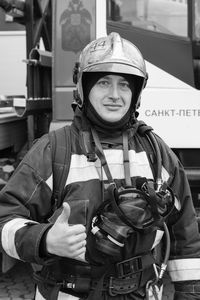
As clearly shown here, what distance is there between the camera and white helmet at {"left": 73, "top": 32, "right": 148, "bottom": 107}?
2.04 metres

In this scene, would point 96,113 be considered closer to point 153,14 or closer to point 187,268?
point 187,268

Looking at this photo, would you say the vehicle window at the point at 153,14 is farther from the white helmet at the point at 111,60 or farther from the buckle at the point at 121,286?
the buckle at the point at 121,286

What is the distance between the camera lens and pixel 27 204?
1887 mm

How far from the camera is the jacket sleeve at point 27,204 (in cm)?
177

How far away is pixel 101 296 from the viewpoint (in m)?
1.89

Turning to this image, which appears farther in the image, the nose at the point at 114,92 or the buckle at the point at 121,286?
the nose at the point at 114,92

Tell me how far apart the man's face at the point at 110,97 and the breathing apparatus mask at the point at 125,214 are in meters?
0.30

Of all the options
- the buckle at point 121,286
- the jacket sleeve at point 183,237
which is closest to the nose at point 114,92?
the jacket sleeve at point 183,237

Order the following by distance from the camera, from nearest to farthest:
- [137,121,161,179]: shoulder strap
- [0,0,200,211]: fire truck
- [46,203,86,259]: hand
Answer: [46,203,86,259]: hand → [137,121,161,179]: shoulder strap → [0,0,200,211]: fire truck

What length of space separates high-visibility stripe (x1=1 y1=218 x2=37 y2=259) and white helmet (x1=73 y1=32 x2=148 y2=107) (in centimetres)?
54

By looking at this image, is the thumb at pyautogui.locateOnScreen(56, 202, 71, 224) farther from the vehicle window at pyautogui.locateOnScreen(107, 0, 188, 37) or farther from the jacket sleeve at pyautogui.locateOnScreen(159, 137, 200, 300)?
the vehicle window at pyautogui.locateOnScreen(107, 0, 188, 37)

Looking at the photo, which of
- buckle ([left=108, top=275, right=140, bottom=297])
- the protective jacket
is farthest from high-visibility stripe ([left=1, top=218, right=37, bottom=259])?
buckle ([left=108, top=275, right=140, bottom=297])

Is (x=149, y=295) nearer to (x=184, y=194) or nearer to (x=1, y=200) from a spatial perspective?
(x=184, y=194)

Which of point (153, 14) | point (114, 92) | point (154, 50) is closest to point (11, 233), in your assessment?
point (114, 92)
